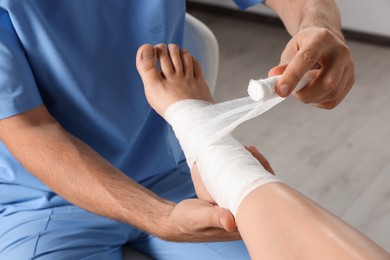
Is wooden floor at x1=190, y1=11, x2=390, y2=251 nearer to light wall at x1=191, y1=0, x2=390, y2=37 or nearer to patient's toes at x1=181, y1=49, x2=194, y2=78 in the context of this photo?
light wall at x1=191, y1=0, x2=390, y2=37

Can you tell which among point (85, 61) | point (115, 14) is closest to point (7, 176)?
point (85, 61)

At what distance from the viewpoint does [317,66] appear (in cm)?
116

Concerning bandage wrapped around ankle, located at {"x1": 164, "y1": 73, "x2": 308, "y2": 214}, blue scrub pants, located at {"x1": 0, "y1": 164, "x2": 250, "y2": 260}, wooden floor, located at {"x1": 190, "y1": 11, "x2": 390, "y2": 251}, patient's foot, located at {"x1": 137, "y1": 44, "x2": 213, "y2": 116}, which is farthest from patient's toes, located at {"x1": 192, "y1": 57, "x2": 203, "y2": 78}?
wooden floor, located at {"x1": 190, "y1": 11, "x2": 390, "y2": 251}

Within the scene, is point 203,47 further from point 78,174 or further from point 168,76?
point 78,174

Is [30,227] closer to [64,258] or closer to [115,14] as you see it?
[64,258]

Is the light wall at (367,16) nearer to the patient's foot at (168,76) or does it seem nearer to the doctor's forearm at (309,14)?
the doctor's forearm at (309,14)

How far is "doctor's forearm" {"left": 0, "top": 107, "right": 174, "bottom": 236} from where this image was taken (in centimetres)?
113

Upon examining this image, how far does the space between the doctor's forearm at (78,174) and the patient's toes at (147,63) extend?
0.17 metres

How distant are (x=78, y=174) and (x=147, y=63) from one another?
9.3 inches

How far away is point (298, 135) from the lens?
243 centimetres

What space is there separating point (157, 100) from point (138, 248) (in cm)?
34

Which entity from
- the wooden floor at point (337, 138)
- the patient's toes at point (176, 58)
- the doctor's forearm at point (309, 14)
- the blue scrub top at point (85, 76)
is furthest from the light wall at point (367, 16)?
the patient's toes at point (176, 58)

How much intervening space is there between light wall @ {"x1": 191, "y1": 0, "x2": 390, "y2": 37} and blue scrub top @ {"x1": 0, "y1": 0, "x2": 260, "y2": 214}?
69.3 inches

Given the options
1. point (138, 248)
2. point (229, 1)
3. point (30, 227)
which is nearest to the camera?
point (30, 227)
